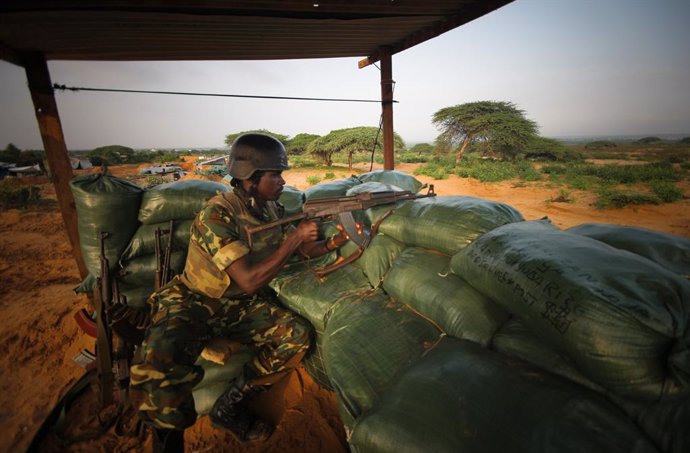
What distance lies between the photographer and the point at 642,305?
1.05 m

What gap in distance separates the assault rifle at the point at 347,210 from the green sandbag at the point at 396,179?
91 centimetres

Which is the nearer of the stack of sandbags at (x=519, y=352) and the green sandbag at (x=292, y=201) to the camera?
the stack of sandbags at (x=519, y=352)

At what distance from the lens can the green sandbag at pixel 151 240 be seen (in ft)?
9.38

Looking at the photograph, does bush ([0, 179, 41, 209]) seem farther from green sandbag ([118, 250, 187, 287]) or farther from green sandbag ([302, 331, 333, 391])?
green sandbag ([302, 331, 333, 391])

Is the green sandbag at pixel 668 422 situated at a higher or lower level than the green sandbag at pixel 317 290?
higher

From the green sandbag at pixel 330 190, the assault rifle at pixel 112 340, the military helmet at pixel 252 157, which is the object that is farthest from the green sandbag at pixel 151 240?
the green sandbag at pixel 330 190

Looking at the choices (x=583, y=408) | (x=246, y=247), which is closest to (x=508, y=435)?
(x=583, y=408)

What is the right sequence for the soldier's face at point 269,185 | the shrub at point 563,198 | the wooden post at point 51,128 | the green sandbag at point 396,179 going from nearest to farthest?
the soldier's face at point 269,185 < the wooden post at point 51,128 < the green sandbag at point 396,179 < the shrub at point 563,198

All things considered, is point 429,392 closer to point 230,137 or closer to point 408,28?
point 408,28

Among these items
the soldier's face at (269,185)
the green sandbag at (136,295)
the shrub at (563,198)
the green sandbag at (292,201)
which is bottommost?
the shrub at (563,198)

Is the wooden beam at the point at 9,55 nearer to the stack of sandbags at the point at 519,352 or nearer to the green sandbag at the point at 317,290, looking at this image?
the green sandbag at the point at 317,290

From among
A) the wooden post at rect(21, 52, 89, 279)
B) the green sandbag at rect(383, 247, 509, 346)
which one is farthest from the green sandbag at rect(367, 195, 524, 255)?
the wooden post at rect(21, 52, 89, 279)

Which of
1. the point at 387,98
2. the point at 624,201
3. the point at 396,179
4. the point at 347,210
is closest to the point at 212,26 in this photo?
the point at 347,210

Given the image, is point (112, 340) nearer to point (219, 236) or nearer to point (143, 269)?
point (143, 269)
